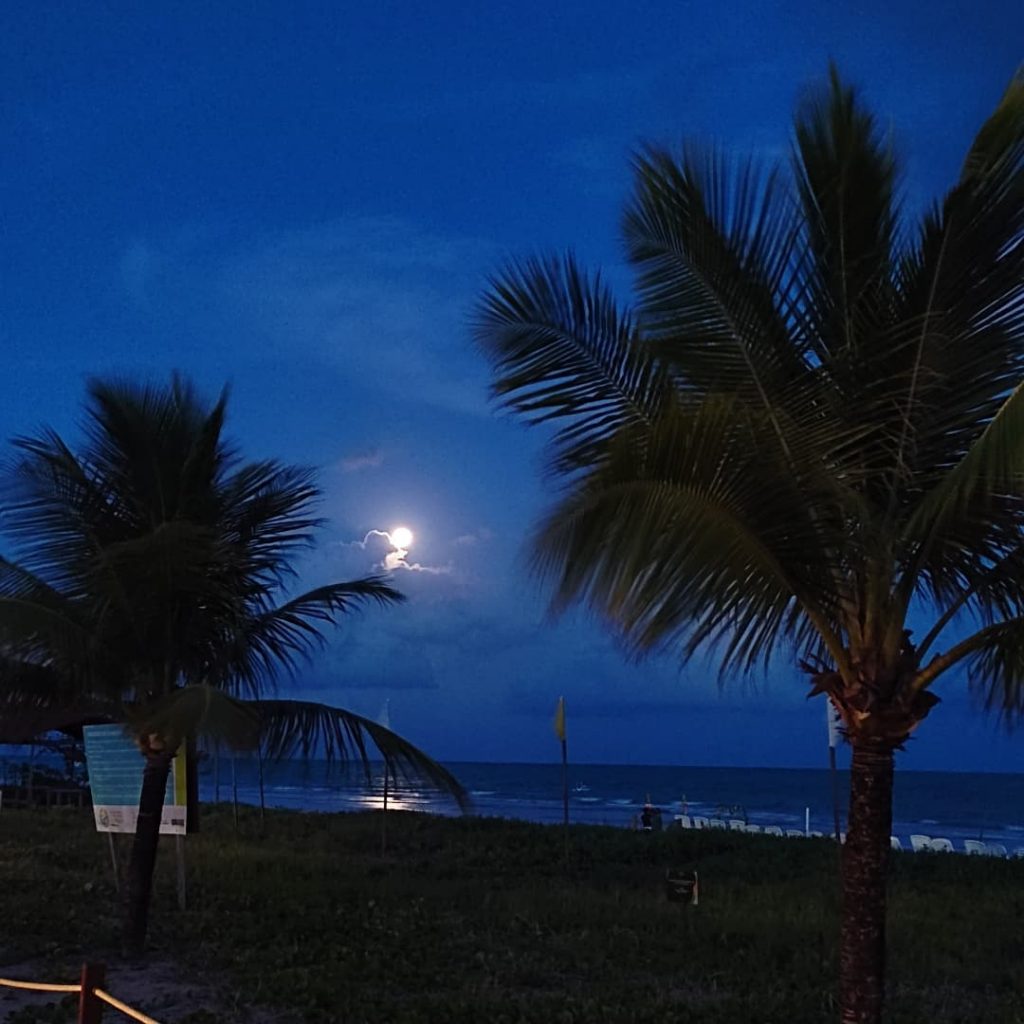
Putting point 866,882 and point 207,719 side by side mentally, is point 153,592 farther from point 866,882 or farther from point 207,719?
point 866,882

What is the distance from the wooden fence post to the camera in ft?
17.4

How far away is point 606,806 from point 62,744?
1806 inches

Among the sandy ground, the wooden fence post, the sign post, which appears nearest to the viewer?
the wooden fence post

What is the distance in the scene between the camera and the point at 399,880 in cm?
1703

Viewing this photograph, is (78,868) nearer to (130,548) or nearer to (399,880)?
(399,880)

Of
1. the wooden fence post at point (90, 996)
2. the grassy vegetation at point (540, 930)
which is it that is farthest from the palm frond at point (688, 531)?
the grassy vegetation at point (540, 930)

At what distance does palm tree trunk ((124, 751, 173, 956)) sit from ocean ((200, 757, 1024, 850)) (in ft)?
69.8

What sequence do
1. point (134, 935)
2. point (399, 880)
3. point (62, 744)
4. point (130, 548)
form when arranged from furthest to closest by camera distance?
1. point (62, 744)
2. point (399, 880)
3. point (134, 935)
4. point (130, 548)

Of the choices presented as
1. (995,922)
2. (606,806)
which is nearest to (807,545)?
(995,922)

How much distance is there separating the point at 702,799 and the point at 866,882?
80.9 meters

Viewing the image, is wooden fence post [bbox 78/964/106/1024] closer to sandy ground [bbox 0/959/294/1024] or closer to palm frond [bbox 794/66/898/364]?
sandy ground [bbox 0/959/294/1024]

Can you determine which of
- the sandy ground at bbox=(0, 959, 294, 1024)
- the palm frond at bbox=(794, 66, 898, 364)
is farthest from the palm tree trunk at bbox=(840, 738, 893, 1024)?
the sandy ground at bbox=(0, 959, 294, 1024)

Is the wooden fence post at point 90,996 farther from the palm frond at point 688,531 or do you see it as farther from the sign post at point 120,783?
the sign post at point 120,783

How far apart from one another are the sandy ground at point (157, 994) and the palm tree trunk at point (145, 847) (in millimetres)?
436
